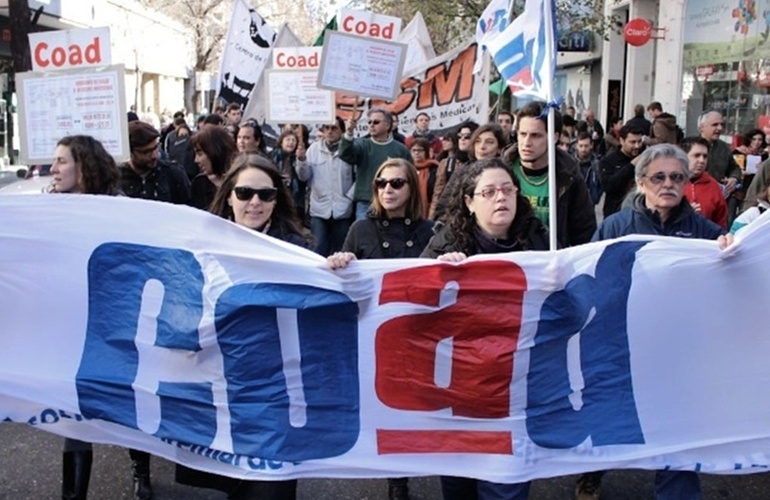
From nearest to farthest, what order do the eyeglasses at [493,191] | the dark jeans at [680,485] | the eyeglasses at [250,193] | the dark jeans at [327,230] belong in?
the dark jeans at [680,485] → the eyeglasses at [493,191] → the eyeglasses at [250,193] → the dark jeans at [327,230]

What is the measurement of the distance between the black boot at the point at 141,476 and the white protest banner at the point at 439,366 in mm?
884

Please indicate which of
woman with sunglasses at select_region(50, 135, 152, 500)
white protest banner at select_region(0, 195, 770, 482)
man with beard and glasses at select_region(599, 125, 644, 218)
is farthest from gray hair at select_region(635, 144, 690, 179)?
man with beard and glasses at select_region(599, 125, 644, 218)

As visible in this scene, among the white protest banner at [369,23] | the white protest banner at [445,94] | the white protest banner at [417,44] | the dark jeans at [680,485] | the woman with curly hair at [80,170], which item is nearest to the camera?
the dark jeans at [680,485]

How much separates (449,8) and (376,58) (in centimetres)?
1292

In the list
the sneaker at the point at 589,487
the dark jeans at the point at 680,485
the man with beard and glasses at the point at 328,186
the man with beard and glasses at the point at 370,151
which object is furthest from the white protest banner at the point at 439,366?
the man with beard and glasses at the point at 328,186

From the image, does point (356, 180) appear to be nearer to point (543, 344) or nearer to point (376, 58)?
point (376, 58)

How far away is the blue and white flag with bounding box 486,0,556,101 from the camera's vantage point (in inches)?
178

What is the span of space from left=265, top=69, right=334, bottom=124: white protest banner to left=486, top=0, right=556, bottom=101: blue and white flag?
3.28 meters

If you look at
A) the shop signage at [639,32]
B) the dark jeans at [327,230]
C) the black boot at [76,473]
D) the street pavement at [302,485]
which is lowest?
the street pavement at [302,485]

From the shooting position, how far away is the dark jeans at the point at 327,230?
787cm

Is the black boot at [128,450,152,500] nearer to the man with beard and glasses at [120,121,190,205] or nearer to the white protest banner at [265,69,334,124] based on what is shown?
the man with beard and glasses at [120,121,190,205]

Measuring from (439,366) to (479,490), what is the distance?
0.51 m

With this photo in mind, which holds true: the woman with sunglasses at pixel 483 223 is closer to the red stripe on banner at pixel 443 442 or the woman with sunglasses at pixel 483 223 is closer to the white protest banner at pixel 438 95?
the red stripe on banner at pixel 443 442

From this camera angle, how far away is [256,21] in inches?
448
